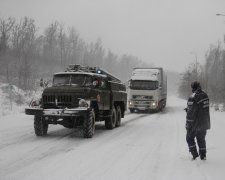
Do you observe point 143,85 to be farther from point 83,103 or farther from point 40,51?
point 40,51

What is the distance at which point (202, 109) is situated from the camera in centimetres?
910

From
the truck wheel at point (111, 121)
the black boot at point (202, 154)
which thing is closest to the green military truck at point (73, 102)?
the truck wheel at point (111, 121)

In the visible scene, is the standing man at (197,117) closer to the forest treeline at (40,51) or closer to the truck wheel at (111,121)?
the truck wheel at (111,121)

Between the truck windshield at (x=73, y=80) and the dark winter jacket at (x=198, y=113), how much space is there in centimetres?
591

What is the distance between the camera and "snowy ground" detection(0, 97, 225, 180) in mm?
7660

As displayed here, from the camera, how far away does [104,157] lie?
9.59m

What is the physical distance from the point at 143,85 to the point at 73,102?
18.0 metres

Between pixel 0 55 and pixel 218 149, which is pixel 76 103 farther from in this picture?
pixel 0 55

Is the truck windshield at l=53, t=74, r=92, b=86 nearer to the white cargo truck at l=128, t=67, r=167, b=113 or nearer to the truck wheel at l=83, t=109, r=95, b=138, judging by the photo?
the truck wheel at l=83, t=109, r=95, b=138

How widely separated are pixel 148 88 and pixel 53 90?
1777 centimetres

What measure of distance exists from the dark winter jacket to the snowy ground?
878 millimetres

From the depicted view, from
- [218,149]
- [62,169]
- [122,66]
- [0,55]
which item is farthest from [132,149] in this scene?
[122,66]

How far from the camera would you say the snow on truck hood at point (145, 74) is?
30827mm

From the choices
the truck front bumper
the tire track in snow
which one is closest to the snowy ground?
the tire track in snow
